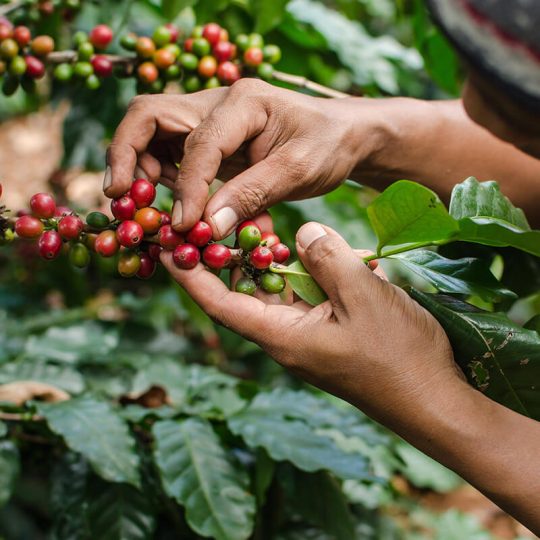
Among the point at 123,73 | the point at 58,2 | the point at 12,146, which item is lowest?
the point at 12,146

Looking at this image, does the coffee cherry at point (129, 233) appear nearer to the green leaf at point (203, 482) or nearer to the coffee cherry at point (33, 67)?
the green leaf at point (203, 482)

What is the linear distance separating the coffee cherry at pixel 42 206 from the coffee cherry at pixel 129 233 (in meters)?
0.13

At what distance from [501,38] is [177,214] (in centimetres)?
59

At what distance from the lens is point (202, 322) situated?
2150 millimetres

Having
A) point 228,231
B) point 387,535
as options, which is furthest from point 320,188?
point 387,535

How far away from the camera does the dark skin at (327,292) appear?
3.23 feet

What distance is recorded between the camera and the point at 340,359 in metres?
0.99

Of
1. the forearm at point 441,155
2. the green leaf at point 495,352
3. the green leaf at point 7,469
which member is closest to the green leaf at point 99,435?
the green leaf at point 7,469

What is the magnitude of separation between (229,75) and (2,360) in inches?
34.5

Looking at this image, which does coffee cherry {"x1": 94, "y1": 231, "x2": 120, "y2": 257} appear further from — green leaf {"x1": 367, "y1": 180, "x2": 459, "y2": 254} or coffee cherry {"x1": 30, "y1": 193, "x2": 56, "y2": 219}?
green leaf {"x1": 367, "y1": 180, "x2": 459, "y2": 254}

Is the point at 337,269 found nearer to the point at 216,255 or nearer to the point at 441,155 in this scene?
the point at 216,255

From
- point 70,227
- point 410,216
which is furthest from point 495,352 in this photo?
point 70,227

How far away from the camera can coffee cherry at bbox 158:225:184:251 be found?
1.09 meters

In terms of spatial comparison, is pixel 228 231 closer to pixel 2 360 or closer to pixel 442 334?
pixel 442 334
